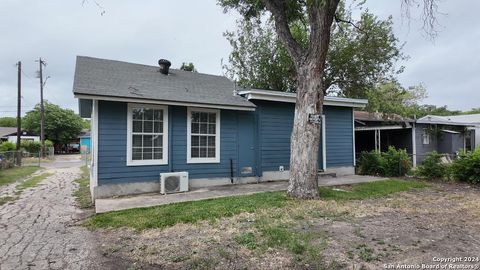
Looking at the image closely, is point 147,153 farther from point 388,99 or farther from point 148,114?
point 388,99

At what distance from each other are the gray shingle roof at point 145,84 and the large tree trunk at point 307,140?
2.68 m

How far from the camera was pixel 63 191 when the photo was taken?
10.4m

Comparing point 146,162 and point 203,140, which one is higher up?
point 203,140

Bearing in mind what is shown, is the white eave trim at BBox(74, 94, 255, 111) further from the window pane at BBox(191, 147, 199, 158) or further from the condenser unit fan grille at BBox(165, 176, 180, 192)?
the condenser unit fan grille at BBox(165, 176, 180, 192)

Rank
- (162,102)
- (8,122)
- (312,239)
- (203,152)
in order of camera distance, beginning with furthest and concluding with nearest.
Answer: (8,122), (203,152), (162,102), (312,239)

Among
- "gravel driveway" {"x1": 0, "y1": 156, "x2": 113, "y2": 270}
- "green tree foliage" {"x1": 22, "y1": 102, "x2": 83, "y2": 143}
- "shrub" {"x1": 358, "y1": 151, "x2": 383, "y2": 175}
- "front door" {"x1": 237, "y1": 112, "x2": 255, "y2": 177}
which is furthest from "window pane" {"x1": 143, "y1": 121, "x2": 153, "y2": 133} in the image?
"green tree foliage" {"x1": 22, "y1": 102, "x2": 83, "y2": 143}

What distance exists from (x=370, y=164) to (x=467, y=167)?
3385 mm

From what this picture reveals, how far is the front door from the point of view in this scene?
33.7 feet

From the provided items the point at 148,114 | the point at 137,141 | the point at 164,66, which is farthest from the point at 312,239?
the point at 164,66

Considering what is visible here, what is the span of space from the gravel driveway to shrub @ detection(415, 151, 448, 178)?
1141cm

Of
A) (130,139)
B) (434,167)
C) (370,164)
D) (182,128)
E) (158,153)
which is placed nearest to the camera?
(130,139)

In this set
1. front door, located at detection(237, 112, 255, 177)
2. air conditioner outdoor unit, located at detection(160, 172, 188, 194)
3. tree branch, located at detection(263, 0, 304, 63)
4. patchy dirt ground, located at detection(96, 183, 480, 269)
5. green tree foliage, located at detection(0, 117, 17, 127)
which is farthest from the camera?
green tree foliage, located at detection(0, 117, 17, 127)

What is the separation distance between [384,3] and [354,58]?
1202 cm

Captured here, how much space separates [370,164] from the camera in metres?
13.2
